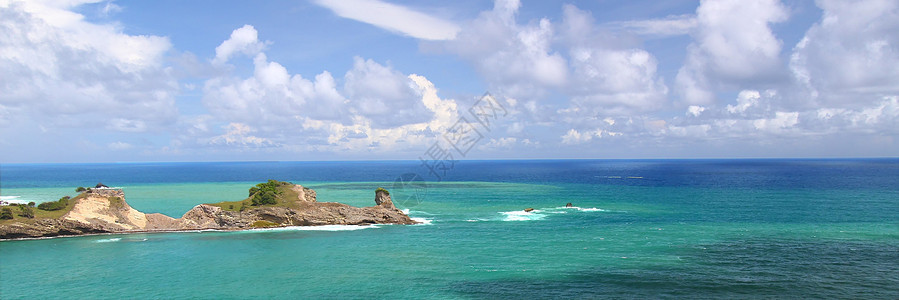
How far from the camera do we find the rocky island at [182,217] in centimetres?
7869

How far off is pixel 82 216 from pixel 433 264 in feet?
203

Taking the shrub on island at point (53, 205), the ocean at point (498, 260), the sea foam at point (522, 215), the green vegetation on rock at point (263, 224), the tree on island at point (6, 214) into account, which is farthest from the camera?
the sea foam at point (522, 215)

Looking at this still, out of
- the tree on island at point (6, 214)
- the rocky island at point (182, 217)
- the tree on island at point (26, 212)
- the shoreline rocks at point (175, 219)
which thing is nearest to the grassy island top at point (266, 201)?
the rocky island at point (182, 217)

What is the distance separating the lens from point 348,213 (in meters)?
92.5

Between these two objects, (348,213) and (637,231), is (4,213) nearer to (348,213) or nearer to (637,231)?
(348,213)

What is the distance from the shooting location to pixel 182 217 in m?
88.6

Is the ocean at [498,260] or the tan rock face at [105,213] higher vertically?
the tan rock face at [105,213]

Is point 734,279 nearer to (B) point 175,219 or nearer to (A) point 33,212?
(B) point 175,219

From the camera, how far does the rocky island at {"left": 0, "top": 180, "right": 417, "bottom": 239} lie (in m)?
78.7

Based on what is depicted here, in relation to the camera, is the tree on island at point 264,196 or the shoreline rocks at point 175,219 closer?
the shoreline rocks at point 175,219

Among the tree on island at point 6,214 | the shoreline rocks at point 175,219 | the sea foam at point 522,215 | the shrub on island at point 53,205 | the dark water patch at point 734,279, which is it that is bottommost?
the dark water patch at point 734,279

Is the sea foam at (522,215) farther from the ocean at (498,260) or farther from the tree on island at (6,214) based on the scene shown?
the tree on island at (6,214)

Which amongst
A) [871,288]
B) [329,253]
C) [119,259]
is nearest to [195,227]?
[119,259]

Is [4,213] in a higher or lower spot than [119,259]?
higher
